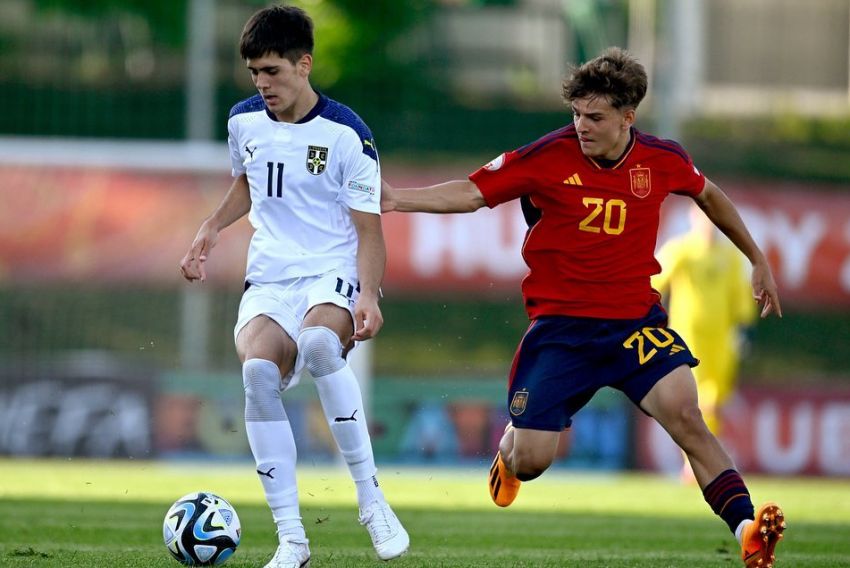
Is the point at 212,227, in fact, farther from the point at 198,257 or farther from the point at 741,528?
the point at 741,528

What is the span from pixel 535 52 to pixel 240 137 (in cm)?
2112

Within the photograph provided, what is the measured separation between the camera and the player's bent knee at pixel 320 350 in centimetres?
578

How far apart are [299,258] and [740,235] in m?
1.94

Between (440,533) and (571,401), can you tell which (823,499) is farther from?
(571,401)

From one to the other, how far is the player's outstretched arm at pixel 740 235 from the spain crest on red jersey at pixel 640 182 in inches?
10.9

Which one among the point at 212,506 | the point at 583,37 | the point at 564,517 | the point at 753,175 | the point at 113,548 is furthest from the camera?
the point at 583,37

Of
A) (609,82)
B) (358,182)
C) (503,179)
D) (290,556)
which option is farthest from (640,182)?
(290,556)

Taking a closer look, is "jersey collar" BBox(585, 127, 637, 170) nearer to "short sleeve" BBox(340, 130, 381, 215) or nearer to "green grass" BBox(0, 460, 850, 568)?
"short sleeve" BBox(340, 130, 381, 215)

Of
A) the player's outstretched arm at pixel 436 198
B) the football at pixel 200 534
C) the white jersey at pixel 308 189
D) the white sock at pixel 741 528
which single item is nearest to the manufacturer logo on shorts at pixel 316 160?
the white jersey at pixel 308 189

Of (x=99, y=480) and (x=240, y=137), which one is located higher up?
(x=240, y=137)

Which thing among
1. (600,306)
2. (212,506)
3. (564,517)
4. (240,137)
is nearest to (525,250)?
(600,306)

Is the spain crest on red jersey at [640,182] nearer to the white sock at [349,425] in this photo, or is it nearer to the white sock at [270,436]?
the white sock at [349,425]

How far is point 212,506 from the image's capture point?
6.10 m

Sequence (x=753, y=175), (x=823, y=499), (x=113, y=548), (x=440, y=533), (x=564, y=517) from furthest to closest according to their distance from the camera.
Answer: (x=753, y=175)
(x=823, y=499)
(x=564, y=517)
(x=440, y=533)
(x=113, y=548)
